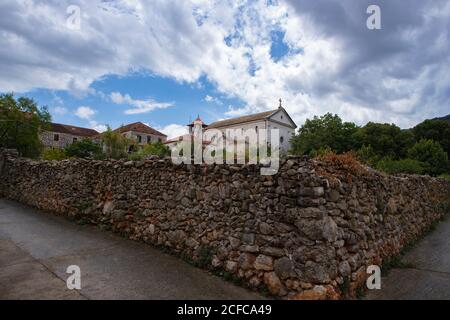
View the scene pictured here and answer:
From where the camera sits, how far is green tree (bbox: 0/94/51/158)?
22219 mm

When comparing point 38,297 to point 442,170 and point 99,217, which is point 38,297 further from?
point 442,170

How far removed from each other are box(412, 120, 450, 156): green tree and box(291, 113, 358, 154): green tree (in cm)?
749

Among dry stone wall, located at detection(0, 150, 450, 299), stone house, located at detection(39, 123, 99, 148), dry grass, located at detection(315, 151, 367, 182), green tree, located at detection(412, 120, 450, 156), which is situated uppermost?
stone house, located at detection(39, 123, 99, 148)

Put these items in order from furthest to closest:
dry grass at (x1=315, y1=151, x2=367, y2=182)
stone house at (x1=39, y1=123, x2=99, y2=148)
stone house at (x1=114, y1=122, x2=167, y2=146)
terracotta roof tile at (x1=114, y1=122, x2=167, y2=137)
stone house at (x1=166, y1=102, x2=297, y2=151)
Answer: terracotta roof tile at (x1=114, y1=122, x2=167, y2=137)
stone house at (x1=114, y1=122, x2=167, y2=146)
stone house at (x1=39, y1=123, x2=99, y2=148)
stone house at (x1=166, y1=102, x2=297, y2=151)
dry grass at (x1=315, y1=151, x2=367, y2=182)

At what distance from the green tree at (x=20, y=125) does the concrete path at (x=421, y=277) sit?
26213mm

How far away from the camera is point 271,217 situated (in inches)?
167

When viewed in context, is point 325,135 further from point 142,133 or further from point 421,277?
point 142,133

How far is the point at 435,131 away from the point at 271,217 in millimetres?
39739

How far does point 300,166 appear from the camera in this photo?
4.22 meters

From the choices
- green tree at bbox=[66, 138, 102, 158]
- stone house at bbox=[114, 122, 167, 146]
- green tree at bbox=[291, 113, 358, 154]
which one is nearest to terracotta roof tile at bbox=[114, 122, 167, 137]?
stone house at bbox=[114, 122, 167, 146]

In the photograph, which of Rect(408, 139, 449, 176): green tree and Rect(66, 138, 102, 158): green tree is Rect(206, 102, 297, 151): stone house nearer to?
Rect(66, 138, 102, 158): green tree

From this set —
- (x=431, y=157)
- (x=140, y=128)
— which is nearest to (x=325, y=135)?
(x=431, y=157)

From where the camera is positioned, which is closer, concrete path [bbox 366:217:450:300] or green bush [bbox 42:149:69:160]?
Result: concrete path [bbox 366:217:450:300]
